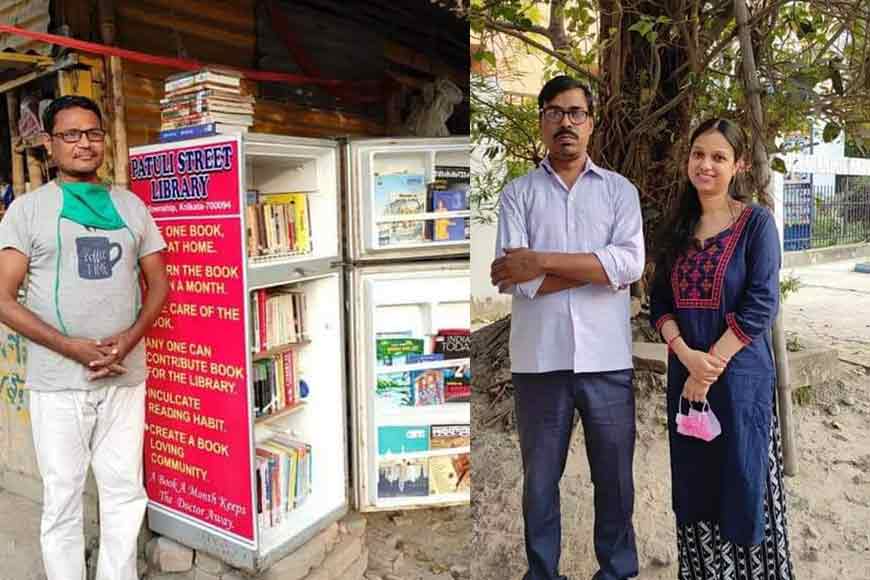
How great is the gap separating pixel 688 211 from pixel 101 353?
149 centimetres

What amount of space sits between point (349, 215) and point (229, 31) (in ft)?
2.26

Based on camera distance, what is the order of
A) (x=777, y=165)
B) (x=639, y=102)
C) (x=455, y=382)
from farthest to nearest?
(x=455, y=382) → (x=639, y=102) → (x=777, y=165)

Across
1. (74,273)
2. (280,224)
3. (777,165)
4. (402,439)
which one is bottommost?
(402,439)

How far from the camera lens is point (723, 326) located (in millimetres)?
1409

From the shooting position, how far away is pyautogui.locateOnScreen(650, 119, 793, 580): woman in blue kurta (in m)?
1.39

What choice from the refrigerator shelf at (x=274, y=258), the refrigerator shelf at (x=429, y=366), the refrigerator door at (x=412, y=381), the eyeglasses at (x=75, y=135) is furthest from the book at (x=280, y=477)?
the eyeglasses at (x=75, y=135)

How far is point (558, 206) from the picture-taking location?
1473 millimetres

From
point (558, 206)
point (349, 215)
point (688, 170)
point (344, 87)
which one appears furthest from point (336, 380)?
point (688, 170)

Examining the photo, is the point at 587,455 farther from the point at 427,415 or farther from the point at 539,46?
the point at 539,46

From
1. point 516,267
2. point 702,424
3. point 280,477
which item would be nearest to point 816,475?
point 702,424

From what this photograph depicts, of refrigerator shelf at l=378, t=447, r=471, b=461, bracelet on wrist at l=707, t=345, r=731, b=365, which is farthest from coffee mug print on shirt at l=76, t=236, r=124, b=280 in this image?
bracelet on wrist at l=707, t=345, r=731, b=365

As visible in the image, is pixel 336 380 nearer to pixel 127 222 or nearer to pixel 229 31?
pixel 127 222

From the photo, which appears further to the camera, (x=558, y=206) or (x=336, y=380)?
(x=336, y=380)

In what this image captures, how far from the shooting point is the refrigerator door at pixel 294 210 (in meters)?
2.03
